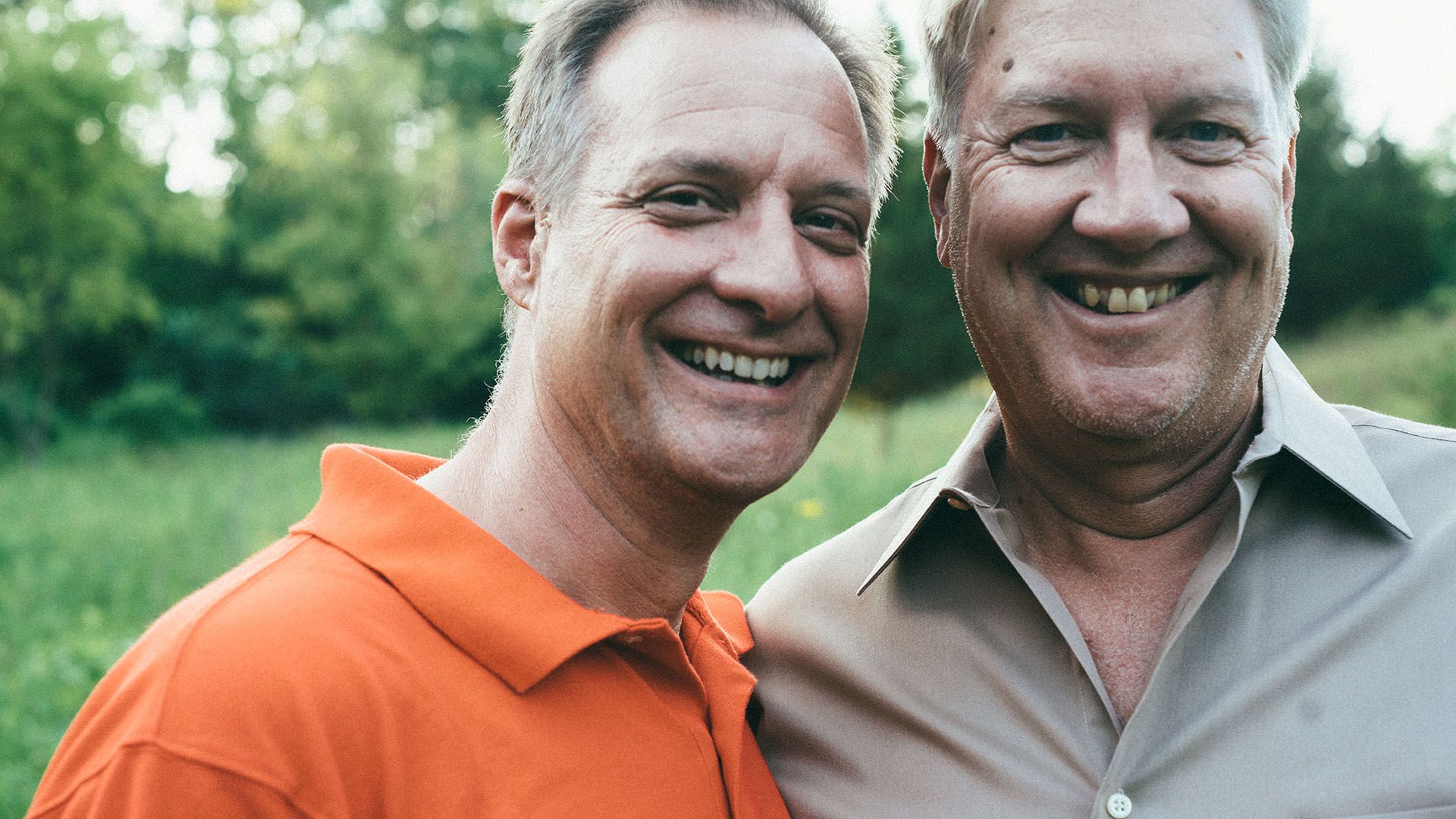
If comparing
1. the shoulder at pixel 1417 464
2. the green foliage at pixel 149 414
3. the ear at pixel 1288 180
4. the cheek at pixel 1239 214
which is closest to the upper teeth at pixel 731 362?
the cheek at pixel 1239 214

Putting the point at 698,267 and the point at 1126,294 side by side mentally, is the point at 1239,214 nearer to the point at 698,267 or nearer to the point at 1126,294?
the point at 1126,294

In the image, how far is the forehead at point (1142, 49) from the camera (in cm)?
229

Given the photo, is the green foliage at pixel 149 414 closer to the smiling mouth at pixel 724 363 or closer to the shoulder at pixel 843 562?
the shoulder at pixel 843 562

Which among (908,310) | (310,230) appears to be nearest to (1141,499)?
(908,310)

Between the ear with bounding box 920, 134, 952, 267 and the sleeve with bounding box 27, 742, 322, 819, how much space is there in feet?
5.70

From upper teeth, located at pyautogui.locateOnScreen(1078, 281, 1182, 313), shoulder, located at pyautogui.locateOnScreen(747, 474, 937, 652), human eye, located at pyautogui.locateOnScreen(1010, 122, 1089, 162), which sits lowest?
shoulder, located at pyautogui.locateOnScreen(747, 474, 937, 652)

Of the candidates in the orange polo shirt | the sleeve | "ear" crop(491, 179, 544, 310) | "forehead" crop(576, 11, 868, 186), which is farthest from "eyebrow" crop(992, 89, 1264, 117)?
the sleeve

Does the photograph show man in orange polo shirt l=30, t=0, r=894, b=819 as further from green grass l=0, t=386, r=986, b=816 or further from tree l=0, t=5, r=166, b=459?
tree l=0, t=5, r=166, b=459

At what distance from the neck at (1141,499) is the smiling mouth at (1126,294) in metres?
0.28

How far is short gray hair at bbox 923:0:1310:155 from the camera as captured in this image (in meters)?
2.42

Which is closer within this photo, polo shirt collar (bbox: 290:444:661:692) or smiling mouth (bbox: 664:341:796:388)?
polo shirt collar (bbox: 290:444:661:692)

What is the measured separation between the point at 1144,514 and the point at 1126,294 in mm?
475

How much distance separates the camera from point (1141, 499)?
2.49 meters

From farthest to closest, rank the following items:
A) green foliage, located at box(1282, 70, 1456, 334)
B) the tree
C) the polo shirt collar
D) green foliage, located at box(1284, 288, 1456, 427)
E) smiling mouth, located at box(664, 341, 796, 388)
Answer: green foliage, located at box(1282, 70, 1456, 334)
the tree
green foliage, located at box(1284, 288, 1456, 427)
smiling mouth, located at box(664, 341, 796, 388)
the polo shirt collar
